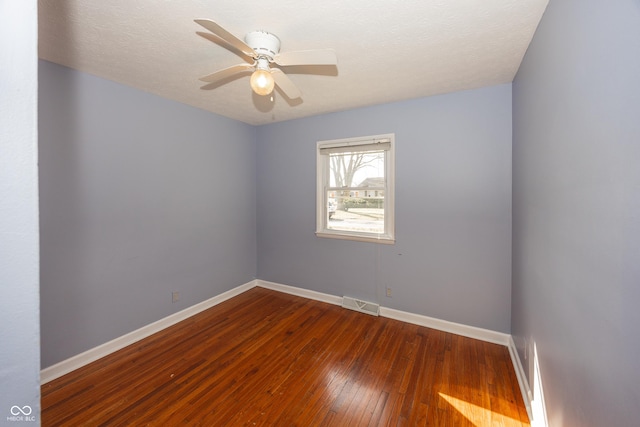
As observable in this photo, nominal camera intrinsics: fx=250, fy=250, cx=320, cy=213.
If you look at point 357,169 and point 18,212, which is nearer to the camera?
point 18,212

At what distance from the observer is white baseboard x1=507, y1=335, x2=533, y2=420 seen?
5.66ft

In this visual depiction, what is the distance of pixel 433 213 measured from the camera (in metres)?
2.76

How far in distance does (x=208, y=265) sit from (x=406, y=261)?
2509 millimetres

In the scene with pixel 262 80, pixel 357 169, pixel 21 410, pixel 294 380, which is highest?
pixel 262 80

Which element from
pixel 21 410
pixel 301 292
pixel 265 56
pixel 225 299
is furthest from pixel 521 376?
pixel 225 299

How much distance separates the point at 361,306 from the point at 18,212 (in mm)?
3100

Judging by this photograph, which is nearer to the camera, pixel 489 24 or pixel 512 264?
pixel 489 24

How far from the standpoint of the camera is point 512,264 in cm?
239

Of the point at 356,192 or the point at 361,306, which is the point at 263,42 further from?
the point at 361,306

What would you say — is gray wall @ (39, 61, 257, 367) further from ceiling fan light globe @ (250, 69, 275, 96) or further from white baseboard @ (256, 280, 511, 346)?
ceiling fan light globe @ (250, 69, 275, 96)

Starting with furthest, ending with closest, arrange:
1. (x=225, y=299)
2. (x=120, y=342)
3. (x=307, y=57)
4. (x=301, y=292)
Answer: (x=301, y=292), (x=225, y=299), (x=120, y=342), (x=307, y=57)

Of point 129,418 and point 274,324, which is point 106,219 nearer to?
point 129,418

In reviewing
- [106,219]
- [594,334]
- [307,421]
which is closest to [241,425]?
[307,421]

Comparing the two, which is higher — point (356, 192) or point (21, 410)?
point (356, 192)
